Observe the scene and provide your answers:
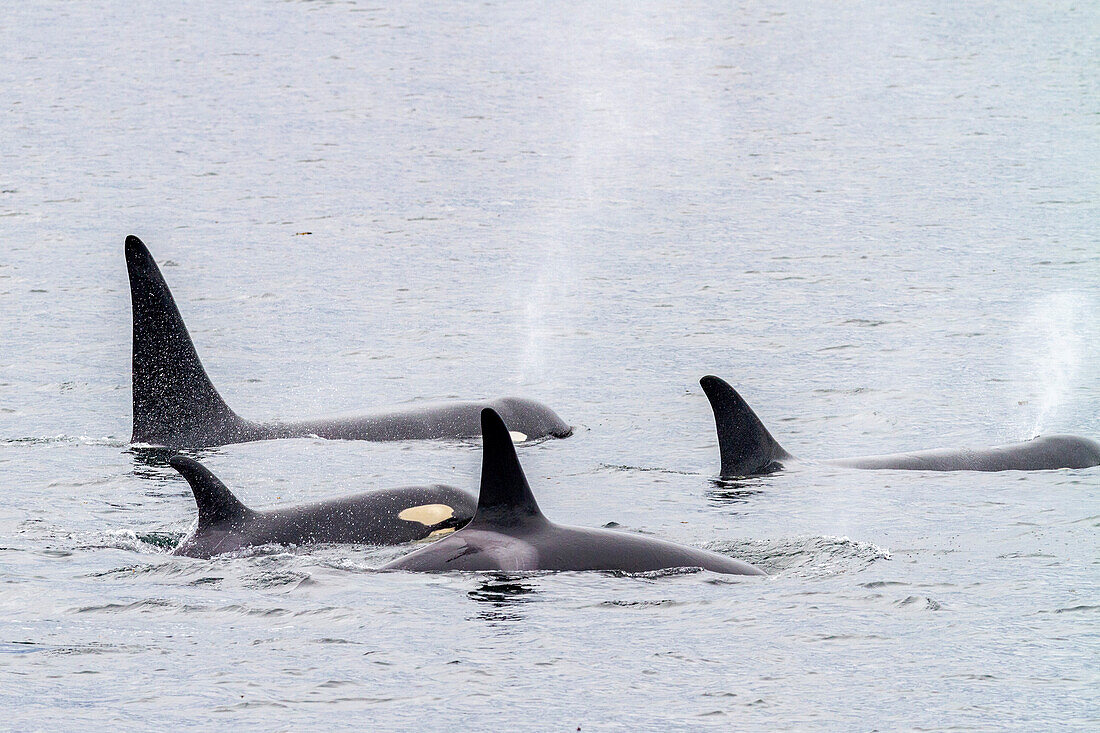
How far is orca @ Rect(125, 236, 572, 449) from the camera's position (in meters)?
15.1

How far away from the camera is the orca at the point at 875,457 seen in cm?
1407

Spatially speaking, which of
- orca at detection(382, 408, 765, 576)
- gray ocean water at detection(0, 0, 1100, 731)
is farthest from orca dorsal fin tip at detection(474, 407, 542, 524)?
gray ocean water at detection(0, 0, 1100, 731)

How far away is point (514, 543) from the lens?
9719mm

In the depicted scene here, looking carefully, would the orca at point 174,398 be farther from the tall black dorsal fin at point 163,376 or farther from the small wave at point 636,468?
the small wave at point 636,468

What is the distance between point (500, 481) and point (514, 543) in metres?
0.41

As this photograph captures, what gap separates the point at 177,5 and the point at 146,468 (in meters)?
57.3

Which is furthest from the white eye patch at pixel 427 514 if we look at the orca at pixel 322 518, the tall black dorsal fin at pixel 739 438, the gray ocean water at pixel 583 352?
the tall black dorsal fin at pixel 739 438

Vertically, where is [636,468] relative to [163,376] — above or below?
below

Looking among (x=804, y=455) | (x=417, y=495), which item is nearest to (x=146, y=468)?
(x=417, y=495)

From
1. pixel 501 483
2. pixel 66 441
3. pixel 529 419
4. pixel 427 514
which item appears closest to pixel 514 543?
pixel 501 483

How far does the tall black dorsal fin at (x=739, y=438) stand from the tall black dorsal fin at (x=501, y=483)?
4484 mm

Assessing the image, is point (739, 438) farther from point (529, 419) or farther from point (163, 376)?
point (163, 376)

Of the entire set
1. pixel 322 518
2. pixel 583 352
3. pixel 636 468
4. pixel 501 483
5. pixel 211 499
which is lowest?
pixel 636 468

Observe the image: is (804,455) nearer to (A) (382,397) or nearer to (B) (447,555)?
(A) (382,397)
